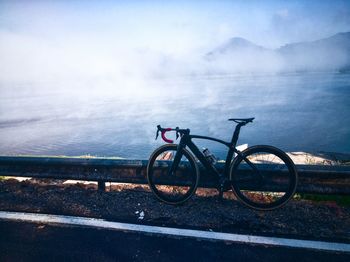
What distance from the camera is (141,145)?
28.7m

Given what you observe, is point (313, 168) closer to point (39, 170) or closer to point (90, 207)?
point (90, 207)

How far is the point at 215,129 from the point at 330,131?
42.6ft

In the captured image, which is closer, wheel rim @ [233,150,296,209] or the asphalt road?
the asphalt road

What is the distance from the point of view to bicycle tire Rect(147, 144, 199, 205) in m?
4.87

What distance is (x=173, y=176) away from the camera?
5113 millimetres

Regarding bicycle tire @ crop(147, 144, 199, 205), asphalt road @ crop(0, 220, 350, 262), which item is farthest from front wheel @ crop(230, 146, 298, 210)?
asphalt road @ crop(0, 220, 350, 262)

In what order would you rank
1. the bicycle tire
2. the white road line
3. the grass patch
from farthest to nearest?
the grass patch < the bicycle tire < the white road line

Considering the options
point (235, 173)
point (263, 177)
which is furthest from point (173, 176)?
point (263, 177)

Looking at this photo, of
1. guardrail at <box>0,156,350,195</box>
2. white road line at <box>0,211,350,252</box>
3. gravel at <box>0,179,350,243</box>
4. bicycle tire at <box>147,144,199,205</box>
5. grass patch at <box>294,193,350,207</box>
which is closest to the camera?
white road line at <box>0,211,350,252</box>

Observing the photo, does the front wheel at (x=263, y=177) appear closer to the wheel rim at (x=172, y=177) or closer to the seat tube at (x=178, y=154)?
the wheel rim at (x=172, y=177)

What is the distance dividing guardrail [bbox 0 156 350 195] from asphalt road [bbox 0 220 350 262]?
126 cm

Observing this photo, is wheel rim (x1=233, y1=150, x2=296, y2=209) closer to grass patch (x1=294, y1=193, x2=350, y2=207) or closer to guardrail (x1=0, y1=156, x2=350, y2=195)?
guardrail (x1=0, y1=156, x2=350, y2=195)

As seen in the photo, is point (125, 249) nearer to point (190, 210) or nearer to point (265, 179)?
point (190, 210)

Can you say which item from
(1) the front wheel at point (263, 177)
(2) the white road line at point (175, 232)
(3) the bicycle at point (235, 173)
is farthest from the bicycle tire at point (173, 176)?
(2) the white road line at point (175, 232)
